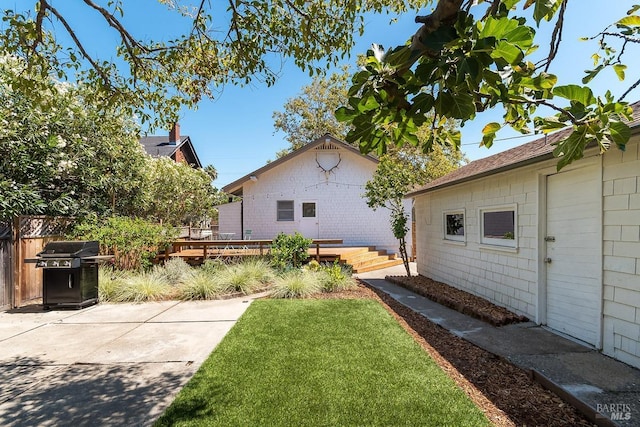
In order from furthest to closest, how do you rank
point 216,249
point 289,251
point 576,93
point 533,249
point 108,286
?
point 216,249, point 289,251, point 108,286, point 533,249, point 576,93

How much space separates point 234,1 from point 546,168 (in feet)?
17.4

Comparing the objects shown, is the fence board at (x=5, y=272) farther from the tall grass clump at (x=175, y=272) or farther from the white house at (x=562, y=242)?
the white house at (x=562, y=242)

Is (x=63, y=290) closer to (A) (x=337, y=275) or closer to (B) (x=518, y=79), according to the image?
(A) (x=337, y=275)

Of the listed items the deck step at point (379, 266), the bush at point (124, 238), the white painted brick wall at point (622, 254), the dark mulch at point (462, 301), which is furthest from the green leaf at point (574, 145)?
the deck step at point (379, 266)

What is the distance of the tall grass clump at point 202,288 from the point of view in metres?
7.51

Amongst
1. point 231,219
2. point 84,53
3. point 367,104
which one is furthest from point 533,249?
point 231,219

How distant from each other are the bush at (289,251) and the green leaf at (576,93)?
336 inches

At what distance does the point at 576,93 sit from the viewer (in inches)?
59.8

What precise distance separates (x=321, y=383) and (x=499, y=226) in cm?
492

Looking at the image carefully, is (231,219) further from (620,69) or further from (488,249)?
(620,69)

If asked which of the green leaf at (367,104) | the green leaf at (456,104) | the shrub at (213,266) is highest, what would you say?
the green leaf at (367,104)

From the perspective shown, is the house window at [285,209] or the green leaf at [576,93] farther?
the house window at [285,209]

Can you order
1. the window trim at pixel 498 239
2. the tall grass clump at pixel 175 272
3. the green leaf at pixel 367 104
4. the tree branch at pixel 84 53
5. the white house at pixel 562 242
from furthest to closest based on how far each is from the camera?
the tall grass clump at pixel 175 272, the window trim at pixel 498 239, the tree branch at pixel 84 53, the white house at pixel 562 242, the green leaf at pixel 367 104

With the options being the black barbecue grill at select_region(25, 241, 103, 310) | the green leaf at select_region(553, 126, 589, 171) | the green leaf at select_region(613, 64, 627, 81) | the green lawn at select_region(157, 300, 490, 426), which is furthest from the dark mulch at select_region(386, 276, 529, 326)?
the black barbecue grill at select_region(25, 241, 103, 310)
